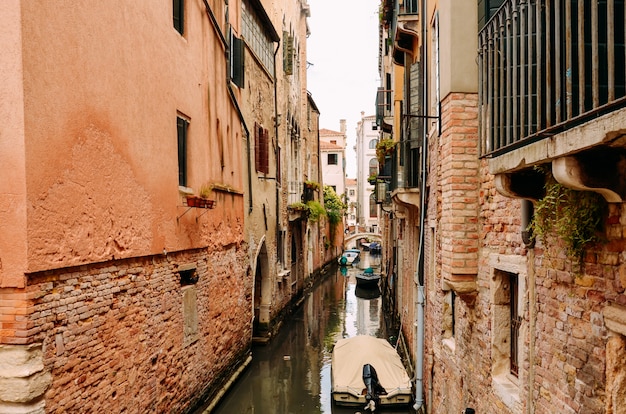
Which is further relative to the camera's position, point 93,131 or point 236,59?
point 236,59

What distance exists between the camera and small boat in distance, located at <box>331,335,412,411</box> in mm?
11250

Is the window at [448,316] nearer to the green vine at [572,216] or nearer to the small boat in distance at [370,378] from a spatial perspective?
the small boat in distance at [370,378]

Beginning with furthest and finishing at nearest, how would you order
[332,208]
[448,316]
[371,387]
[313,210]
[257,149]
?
[332,208] < [313,210] < [257,149] < [371,387] < [448,316]

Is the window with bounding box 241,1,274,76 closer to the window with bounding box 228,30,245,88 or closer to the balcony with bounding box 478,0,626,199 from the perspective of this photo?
the window with bounding box 228,30,245,88

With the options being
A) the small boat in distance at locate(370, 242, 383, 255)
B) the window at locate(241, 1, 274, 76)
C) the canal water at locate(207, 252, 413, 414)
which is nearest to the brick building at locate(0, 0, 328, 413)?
the canal water at locate(207, 252, 413, 414)

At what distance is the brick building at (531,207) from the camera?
2930mm

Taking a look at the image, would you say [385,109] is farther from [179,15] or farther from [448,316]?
[448,316]

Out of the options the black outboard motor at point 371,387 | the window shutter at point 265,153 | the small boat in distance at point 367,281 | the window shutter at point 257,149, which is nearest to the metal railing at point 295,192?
the window shutter at point 265,153

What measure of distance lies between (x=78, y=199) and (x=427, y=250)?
6246 mm

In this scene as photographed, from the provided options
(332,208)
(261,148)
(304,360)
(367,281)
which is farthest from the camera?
(332,208)

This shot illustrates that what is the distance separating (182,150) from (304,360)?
8.63 m

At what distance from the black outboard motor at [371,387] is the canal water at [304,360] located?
313 millimetres

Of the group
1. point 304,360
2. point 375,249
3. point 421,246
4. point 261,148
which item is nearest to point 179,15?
point 421,246

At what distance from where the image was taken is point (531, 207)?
177 inches
